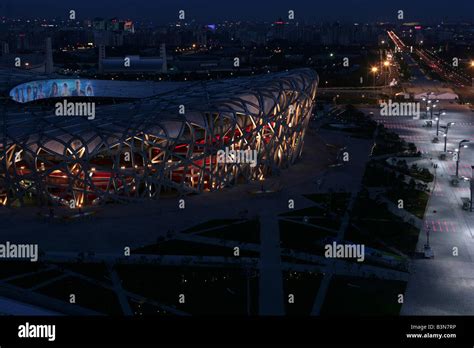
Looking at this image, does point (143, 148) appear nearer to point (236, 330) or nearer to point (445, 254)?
point (445, 254)

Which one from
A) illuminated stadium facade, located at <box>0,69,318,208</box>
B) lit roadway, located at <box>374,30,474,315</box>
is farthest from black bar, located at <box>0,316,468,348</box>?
illuminated stadium facade, located at <box>0,69,318,208</box>

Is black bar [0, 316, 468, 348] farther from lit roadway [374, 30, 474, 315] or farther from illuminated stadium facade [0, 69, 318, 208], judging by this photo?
illuminated stadium facade [0, 69, 318, 208]

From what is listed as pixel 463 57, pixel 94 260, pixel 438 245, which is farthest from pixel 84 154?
pixel 463 57

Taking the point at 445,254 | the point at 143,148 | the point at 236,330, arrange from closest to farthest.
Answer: the point at 236,330 → the point at 445,254 → the point at 143,148

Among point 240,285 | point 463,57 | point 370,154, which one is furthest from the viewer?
point 463,57

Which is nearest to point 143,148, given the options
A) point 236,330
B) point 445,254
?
point 445,254

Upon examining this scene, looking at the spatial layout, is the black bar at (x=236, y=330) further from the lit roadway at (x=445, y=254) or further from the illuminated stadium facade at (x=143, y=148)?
the illuminated stadium facade at (x=143, y=148)

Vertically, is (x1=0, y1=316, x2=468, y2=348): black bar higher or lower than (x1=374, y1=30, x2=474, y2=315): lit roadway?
higher

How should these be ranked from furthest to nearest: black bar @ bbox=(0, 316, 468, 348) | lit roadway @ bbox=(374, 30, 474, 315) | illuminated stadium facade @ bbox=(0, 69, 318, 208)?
illuminated stadium facade @ bbox=(0, 69, 318, 208)
lit roadway @ bbox=(374, 30, 474, 315)
black bar @ bbox=(0, 316, 468, 348)

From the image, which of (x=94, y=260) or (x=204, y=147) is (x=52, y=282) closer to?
(x=94, y=260)
